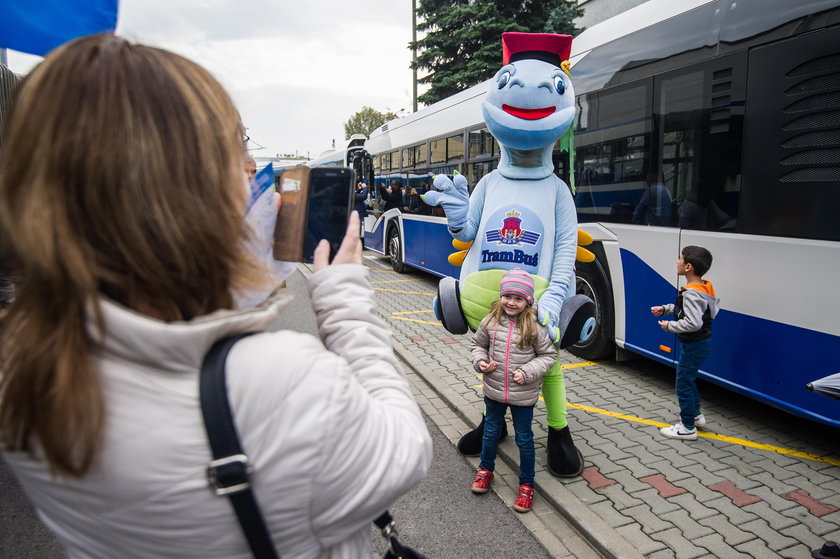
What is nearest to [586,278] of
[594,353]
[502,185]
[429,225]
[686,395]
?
[594,353]

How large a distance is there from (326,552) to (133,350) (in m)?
0.48

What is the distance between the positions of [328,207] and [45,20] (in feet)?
5.74

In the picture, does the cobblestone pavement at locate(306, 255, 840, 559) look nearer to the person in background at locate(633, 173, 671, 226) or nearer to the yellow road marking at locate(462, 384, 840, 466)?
the yellow road marking at locate(462, 384, 840, 466)

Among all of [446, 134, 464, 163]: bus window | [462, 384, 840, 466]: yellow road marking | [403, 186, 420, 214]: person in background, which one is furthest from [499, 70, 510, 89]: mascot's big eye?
[403, 186, 420, 214]: person in background

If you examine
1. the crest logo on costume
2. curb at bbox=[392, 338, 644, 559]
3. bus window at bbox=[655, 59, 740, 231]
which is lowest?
curb at bbox=[392, 338, 644, 559]

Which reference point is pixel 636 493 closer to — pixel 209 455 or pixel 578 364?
pixel 578 364

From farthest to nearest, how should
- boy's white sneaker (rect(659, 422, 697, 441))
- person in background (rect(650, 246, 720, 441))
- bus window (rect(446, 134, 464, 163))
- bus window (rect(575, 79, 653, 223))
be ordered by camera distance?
bus window (rect(446, 134, 464, 163))
bus window (rect(575, 79, 653, 223))
boy's white sneaker (rect(659, 422, 697, 441))
person in background (rect(650, 246, 720, 441))

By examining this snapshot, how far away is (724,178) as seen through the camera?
4.32m

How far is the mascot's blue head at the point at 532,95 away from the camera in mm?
3627

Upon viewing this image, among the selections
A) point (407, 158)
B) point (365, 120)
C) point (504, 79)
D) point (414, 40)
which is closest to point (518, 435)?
point (504, 79)

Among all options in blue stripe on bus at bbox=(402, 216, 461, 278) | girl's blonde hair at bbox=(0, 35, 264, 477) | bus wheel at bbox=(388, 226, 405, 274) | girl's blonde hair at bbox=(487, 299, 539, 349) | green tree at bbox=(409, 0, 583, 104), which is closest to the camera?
girl's blonde hair at bbox=(0, 35, 264, 477)

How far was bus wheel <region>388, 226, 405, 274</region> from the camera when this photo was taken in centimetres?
1288

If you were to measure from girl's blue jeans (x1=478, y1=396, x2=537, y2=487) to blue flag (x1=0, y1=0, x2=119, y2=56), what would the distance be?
2693mm

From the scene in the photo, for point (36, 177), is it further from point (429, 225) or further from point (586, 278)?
point (429, 225)
